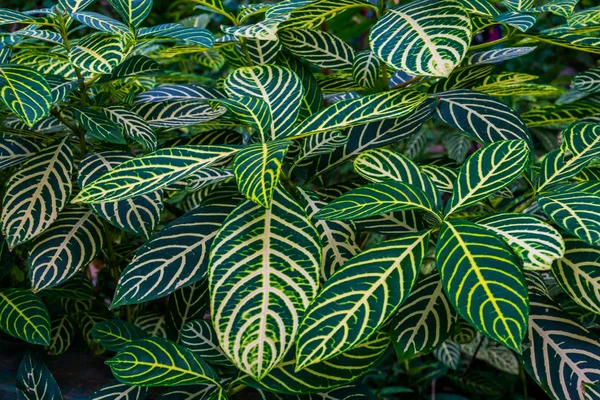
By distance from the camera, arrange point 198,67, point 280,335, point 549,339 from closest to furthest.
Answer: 1. point 280,335
2. point 549,339
3. point 198,67

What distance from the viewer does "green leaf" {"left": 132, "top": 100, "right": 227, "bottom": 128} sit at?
3.54 ft

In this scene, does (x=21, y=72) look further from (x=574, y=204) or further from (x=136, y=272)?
(x=574, y=204)

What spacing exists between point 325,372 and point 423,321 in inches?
6.2

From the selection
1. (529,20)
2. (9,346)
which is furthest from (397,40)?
(9,346)

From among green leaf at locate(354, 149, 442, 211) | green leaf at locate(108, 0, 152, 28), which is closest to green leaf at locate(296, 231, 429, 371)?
green leaf at locate(354, 149, 442, 211)

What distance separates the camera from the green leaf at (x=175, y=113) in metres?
1.08

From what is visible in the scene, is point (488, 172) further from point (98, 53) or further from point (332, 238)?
point (98, 53)

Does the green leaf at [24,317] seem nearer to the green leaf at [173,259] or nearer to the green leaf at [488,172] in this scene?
the green leaf at [173,259]

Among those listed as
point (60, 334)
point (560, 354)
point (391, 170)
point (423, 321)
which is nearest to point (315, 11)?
point (391, 170)

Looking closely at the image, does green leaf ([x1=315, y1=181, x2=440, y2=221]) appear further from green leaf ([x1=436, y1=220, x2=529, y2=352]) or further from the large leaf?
the large leaf

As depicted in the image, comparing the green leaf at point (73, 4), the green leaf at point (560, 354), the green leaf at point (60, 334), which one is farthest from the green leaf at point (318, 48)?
the green leaf at point (60, 334)

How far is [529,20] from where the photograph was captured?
893 mm

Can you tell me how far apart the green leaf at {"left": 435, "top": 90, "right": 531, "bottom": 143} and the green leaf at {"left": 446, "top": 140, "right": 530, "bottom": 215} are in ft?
0.40

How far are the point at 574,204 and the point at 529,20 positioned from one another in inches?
11.8
